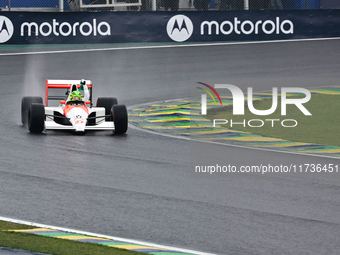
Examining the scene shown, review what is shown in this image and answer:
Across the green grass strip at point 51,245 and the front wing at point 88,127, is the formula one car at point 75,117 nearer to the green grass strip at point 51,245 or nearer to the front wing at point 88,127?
the front wing at point 88,127

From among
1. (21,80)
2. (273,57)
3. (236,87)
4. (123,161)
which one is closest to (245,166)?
(123,161)

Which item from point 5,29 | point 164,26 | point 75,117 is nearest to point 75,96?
point 75,117

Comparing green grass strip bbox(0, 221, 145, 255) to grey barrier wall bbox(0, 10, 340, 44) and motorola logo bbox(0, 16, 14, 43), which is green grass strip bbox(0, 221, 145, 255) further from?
grey barrier wall bbox(0, 10, 340, 44)

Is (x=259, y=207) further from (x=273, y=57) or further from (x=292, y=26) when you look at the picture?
(x=292, y=26)

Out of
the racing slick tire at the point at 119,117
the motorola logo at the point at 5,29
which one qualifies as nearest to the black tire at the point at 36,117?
the racing slick tire at the point at 119,117

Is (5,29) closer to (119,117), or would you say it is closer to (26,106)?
(26,106)

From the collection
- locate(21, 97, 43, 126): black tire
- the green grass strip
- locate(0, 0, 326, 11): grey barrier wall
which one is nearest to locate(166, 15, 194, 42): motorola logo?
locate(0, 0, 326, 11): grey barrier wall

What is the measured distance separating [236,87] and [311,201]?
1032cm

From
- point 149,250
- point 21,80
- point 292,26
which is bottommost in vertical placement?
point 149,250

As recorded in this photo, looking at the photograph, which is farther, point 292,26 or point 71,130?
point 292,26

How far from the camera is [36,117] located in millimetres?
12125

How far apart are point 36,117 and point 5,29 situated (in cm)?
1138

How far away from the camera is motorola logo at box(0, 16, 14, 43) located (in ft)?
73.9

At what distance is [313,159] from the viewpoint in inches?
423
